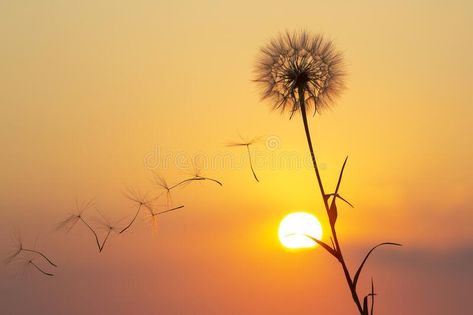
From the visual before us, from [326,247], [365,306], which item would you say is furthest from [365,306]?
[326,247]

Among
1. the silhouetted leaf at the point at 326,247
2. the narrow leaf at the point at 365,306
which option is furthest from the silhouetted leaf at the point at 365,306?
the silhouetted leaf at the point at 326,247

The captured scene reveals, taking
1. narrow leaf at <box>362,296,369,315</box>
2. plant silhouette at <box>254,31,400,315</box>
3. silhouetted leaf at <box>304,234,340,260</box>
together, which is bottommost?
narrow leaf at <box>362,296,369,315</box>

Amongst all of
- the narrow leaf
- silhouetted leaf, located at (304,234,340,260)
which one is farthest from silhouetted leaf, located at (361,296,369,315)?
silhouetted leaf, located at (304,234,340,260)

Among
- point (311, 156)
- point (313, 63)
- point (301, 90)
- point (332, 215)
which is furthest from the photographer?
point (313, 63)

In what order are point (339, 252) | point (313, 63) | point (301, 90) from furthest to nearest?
1. point (313, 63)
2. point (301, 90)
3. point (339, 252)

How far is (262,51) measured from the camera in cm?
694

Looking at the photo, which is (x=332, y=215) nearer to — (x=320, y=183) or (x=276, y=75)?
(x=320, y=183)

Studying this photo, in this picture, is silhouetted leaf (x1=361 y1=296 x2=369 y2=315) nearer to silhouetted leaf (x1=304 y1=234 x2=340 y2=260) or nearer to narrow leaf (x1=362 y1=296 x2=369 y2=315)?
narrow leaf (x1=362 y1=296 x2=369 y2=315)

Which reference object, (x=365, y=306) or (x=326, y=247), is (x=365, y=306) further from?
(x=326, y=247)

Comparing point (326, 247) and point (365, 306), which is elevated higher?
point (326, 247)

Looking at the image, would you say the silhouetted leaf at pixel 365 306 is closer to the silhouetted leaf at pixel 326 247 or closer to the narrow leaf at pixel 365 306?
the narrow leaf at pixel 365 306

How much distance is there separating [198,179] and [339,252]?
60.8 inches

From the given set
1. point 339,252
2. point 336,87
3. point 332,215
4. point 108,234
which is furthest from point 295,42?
Result: point 108,234

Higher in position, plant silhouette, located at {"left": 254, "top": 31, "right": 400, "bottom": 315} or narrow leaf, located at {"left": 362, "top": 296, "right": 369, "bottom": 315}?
plant silhouette, located at {"left": 254, "top": 31, "right": 400, "bottom": 315}
